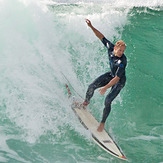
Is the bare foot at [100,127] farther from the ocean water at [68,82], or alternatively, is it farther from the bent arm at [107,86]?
the bent arm at [107,86]

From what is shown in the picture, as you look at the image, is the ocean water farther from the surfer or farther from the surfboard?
the surfer

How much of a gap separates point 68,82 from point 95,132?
1.87m

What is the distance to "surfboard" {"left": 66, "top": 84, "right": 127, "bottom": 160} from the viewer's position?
5.01m

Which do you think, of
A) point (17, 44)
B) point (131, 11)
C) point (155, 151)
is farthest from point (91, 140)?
point (131, 11)

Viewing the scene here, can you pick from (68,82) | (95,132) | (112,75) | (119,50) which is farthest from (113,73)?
(68,82)

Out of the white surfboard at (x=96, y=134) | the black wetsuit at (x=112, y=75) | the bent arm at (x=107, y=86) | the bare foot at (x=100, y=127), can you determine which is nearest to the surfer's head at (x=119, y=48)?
the black wetsuit at (x=112, y=75)

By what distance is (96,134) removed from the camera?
5355 millimetres

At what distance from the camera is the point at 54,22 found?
28.4ft

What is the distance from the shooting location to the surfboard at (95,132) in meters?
5.01

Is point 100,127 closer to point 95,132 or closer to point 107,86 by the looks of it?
point 95,132

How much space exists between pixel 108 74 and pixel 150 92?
1.93 m

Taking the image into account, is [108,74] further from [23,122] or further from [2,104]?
[2,104]

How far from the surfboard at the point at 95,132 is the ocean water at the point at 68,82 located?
0.37ft

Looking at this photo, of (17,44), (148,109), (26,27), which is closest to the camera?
(148,109)
